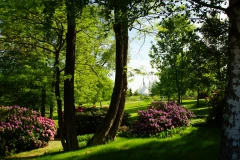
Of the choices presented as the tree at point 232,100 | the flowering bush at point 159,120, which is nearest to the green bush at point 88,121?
the flowering bush at point 159,120

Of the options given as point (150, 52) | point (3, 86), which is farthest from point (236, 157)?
point (150, 52)

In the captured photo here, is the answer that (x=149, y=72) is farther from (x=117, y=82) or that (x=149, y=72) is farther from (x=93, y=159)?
(x=93, y=159)

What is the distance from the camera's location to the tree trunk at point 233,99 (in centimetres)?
585

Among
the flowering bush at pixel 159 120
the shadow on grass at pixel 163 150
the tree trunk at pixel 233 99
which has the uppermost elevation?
the tree trunk at pixel 233 99

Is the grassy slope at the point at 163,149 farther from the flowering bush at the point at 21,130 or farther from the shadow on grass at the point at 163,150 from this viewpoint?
the flowering bush at the point at 21,130

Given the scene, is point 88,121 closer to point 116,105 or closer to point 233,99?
point 116,105

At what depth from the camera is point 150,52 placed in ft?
103

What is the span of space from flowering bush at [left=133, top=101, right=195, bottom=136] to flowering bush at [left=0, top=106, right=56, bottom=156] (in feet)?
17.8

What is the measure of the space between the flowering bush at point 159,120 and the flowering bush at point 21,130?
5420mm

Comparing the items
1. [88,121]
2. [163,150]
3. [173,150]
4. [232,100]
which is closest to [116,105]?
[163,150]

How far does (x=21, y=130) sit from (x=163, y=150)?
8.46m

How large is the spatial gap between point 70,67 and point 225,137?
7596 mm

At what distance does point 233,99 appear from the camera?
231 inches

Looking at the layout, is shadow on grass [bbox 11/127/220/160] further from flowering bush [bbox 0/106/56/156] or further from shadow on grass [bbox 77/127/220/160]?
flowering bush [bbox 0/106/56/156]
